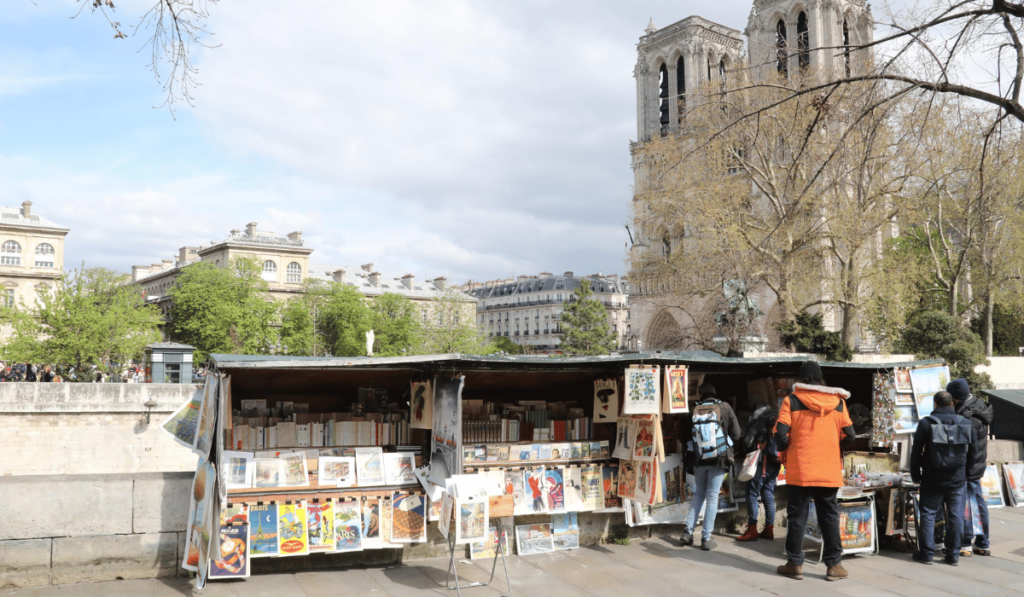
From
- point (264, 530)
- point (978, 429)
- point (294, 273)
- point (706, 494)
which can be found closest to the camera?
point (264, 530)

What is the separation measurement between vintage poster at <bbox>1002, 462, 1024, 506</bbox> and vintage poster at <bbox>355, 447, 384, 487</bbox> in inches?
321

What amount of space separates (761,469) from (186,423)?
5.92m

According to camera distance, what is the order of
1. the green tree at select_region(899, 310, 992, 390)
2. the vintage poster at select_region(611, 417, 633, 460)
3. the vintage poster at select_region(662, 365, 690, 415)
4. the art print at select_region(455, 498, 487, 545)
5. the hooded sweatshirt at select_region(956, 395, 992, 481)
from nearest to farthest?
1. the art print at select_region(455, 498, 487, 545)
2. the hooded sweatshirt at select_region(956, 395, 992, 481)
3. the vintage poster at select_region(662, 365, 690, 415)
4. the vintage poster at select_region(611, 417, 633, 460)
5. the green tree at select_region(899, 310, 992, 390)

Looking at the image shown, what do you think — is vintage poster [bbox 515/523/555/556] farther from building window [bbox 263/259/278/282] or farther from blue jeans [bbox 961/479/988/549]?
building window [bbox 263/259/278/282]

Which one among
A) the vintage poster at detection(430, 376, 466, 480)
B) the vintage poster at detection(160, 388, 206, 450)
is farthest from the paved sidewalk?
the vintage poster at detection(160, 388, 206, 450)

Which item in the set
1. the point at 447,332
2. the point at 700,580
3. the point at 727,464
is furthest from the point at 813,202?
the point at 447,332

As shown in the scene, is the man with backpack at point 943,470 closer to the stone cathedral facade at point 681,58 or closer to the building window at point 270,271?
the stone cathedral facade at point 681,58

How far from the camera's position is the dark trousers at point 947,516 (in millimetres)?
7258

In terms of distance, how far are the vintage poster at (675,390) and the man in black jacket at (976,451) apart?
259 centimetres

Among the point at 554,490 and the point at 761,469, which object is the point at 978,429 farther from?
the point at 554,490

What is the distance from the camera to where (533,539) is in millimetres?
7648

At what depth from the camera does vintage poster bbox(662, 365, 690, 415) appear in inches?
309

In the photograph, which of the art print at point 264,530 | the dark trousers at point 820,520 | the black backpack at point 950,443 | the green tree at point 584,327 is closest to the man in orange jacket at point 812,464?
the dark trousers at point 820,520

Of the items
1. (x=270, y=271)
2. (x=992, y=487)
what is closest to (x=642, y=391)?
(x=992, y=487)
